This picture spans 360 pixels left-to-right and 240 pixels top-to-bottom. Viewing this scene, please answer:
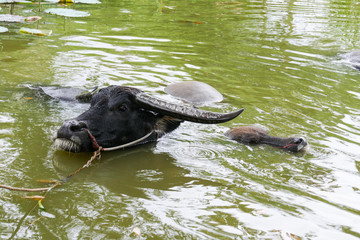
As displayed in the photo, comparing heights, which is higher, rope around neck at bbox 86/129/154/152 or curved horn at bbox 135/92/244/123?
curved horn at bbox 135/92/244/123

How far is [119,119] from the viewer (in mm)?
4230

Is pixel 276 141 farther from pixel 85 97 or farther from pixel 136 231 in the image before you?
pixel 85 97

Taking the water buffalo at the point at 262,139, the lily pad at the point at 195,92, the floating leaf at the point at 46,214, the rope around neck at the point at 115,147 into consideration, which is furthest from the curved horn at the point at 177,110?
the floating leaf at the point at 46,214

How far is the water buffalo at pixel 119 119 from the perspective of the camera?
3.95 meters

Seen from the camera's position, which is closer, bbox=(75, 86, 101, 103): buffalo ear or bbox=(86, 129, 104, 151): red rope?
bbox=(86, 129, 104, 151): red rope

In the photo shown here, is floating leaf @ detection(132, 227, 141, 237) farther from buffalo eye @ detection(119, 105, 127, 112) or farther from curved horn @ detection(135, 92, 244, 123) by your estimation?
buffalo eye @ detection(119, 105, 127, 112)

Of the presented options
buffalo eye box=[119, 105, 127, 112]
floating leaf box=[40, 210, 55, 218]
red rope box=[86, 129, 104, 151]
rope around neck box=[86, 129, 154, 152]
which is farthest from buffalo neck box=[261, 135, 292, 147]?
floating leaf box=[40, 210, 55, 218]

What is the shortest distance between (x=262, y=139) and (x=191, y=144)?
63 centimetres

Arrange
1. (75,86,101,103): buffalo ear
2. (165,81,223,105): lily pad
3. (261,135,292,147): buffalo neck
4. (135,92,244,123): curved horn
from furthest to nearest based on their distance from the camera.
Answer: (165,81,223,105): lily pad, (75,86,101,103): buffalo ear, (261,135,292,147): buffalo neck, (135,92,244,123): curved horn

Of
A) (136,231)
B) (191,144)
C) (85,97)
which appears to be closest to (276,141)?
(191,144)

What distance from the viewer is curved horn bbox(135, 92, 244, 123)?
4055mm

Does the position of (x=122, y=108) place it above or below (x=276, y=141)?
above

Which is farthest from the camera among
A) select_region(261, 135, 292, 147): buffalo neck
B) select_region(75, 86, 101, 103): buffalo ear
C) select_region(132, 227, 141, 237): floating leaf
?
select_region(75, 86, 101, 103): buffalo ear

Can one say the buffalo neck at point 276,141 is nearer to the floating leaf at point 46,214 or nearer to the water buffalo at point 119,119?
the water buffalo at point 119,119
